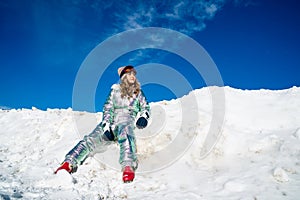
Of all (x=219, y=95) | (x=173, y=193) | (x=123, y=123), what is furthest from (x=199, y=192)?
(x=219, y=95)

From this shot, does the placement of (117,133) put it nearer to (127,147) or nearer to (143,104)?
(127,147)

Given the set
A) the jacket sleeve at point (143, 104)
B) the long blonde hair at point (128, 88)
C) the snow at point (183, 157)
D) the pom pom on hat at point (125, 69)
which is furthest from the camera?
the pom pom on hat at point (125, 69)

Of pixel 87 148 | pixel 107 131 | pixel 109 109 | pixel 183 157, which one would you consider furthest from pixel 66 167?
pixel 183 157

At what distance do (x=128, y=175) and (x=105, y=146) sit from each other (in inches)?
78.8

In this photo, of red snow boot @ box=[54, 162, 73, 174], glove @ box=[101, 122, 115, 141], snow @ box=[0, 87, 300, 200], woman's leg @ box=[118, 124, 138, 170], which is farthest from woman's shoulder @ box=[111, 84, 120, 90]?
red snow boot @ box=[54, 162, 73, 174]

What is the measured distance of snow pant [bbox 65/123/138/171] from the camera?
21.6 ft

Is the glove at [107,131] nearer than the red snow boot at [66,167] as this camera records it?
No

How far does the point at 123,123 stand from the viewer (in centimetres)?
751

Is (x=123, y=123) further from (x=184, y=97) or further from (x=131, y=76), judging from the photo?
(x=184, y=97)

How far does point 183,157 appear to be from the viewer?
716cm

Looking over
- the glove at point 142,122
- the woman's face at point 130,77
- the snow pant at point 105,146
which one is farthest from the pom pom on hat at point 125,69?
the snow pant at point 105,146

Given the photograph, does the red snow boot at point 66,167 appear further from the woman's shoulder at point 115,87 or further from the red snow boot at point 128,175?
the woman's shoulder at point 115,87

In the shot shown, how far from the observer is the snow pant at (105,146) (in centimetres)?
659

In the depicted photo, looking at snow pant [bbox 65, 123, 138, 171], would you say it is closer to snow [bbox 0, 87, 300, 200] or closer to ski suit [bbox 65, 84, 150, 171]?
ski suit [bbox 65, 84, 150, 171]
